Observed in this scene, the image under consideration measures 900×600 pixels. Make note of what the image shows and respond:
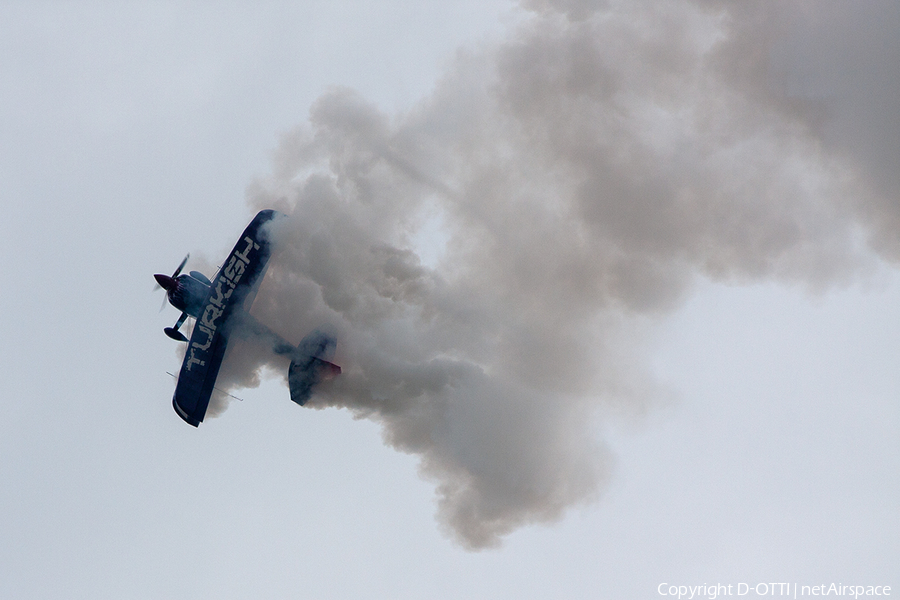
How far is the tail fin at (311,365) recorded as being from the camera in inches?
1508

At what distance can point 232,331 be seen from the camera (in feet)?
128

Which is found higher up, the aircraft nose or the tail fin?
the aircraft nose

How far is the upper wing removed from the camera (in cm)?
3781

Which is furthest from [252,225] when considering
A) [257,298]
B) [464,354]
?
[464,354]

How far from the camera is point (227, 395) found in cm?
4172

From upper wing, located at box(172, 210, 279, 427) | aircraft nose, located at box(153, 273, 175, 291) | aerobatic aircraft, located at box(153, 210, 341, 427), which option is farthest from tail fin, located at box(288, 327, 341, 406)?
aircraft nose, located at box(153, 273, 175, 291)

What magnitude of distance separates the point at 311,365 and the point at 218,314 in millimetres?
4802

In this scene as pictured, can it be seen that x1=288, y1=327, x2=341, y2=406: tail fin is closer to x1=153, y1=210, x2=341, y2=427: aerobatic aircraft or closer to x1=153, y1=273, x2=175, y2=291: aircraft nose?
x1=153, y1=210, x2=341, y2=427: aerobatic aircraft

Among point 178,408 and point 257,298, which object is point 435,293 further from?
point 178,408

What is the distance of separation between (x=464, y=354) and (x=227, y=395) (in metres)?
11.9

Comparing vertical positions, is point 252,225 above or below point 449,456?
above

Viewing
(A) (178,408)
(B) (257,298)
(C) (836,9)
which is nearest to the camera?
(C) (836,9)

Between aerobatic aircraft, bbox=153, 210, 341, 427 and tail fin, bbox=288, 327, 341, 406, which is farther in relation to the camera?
tail fin, bbox=288, 327, 341, 406

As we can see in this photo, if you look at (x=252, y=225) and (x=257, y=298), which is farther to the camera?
(x=257, y=298)
